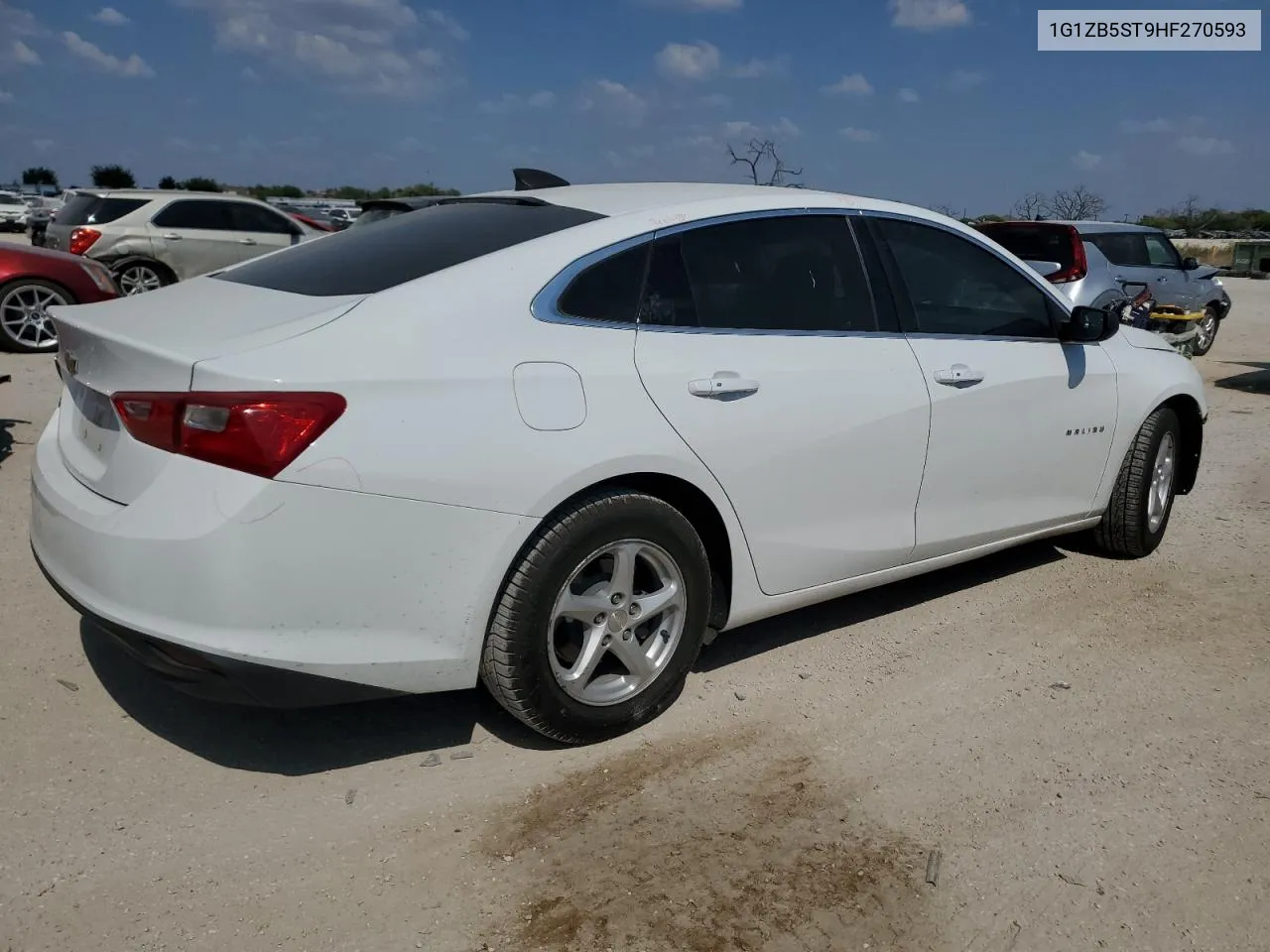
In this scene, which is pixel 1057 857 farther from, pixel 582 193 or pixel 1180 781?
pixel 582 193

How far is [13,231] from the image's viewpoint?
38.8 metres


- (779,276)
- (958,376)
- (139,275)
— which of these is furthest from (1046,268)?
(139,275)

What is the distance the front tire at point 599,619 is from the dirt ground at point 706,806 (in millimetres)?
169

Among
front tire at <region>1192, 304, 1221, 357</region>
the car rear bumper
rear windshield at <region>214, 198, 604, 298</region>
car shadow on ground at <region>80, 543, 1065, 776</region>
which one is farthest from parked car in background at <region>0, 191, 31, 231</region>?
the car rear bumper

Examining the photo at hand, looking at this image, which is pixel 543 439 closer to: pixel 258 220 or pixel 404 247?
pixel 404 247

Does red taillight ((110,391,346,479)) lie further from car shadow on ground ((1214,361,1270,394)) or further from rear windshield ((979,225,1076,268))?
car shadow on ground ((1214,361,1270,394))

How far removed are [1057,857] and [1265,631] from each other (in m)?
2.20

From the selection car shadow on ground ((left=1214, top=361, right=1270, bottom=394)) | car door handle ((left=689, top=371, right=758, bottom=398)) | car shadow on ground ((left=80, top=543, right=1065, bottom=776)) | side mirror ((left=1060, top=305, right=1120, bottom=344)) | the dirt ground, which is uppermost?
side mirror ((left=1060, top=305, right=1120, bottom=344))

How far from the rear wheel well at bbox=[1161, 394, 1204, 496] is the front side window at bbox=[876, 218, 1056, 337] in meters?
1.22

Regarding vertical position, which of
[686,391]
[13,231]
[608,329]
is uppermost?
[13,231]

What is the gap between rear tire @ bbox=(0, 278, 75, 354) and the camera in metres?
10.1

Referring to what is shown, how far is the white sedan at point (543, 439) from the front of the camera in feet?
8.64

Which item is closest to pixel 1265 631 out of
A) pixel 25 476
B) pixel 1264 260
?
pixel 25 476

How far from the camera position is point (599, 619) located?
10.5 ft
